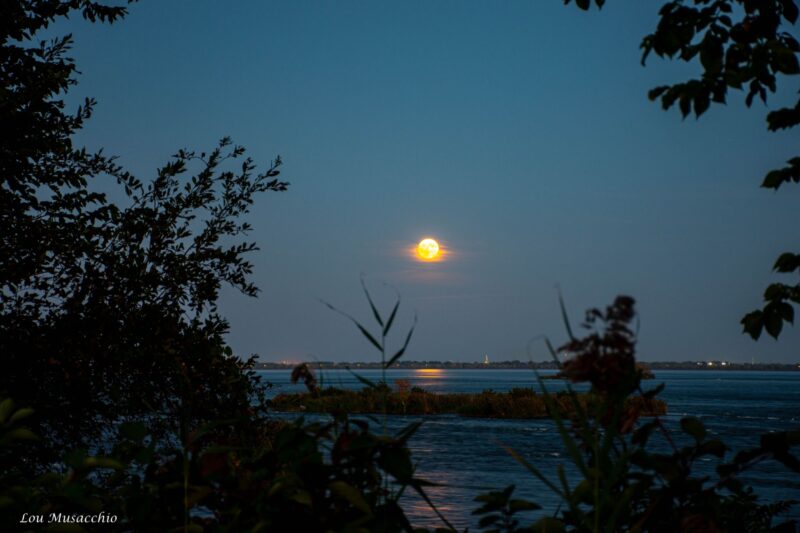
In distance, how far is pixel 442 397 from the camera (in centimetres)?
5869

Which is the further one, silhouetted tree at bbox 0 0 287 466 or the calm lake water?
the calm lake water

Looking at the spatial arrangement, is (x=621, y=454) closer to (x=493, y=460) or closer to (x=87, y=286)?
(x=87, y=286)

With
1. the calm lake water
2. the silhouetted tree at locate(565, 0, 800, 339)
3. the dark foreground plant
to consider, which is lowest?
the calm lake water

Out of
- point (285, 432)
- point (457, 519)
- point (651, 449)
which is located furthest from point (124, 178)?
point (651, 449)

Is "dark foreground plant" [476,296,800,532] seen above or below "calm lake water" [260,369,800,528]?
above

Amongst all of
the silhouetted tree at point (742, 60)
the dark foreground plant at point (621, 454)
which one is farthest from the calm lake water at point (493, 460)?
the silhouetted tree at point (742, 60)

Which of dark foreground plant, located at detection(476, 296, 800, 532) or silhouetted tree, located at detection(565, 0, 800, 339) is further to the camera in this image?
silhouetted tree, located at detection(565, 0, 800, 339)

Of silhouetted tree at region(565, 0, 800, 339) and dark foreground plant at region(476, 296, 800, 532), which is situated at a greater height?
silhouetted tree at region(565, 0, 800, 339)

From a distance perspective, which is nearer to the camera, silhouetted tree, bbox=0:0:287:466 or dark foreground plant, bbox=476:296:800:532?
dark foreground plant, bbox=476:296:800:532

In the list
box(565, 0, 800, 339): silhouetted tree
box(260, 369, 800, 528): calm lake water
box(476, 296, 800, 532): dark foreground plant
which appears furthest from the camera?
box(260, 369, 800, 528): calm lake water

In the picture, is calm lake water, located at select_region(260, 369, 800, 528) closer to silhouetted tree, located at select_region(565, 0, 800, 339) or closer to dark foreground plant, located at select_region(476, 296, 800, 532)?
dark foreground plant, located at select_region(476, 296, 800, 532)

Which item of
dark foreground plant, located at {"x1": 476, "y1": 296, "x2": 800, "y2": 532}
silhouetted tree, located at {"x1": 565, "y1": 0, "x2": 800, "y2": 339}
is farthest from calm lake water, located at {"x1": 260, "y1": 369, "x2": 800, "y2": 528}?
silhouetted tree, located at {"x1": 565, "y1": 0, "x2": 800, "y2": 339}

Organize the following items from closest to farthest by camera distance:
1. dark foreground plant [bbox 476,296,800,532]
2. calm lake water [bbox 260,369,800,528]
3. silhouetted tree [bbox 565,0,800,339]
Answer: dark foreground plant [bbox 476,296,800,532] < silhouetted tree [bbox 565,0,800,339] < calm lake water [bbox 260,369,800,528]

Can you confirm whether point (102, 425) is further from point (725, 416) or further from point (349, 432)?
point (725, 416)
